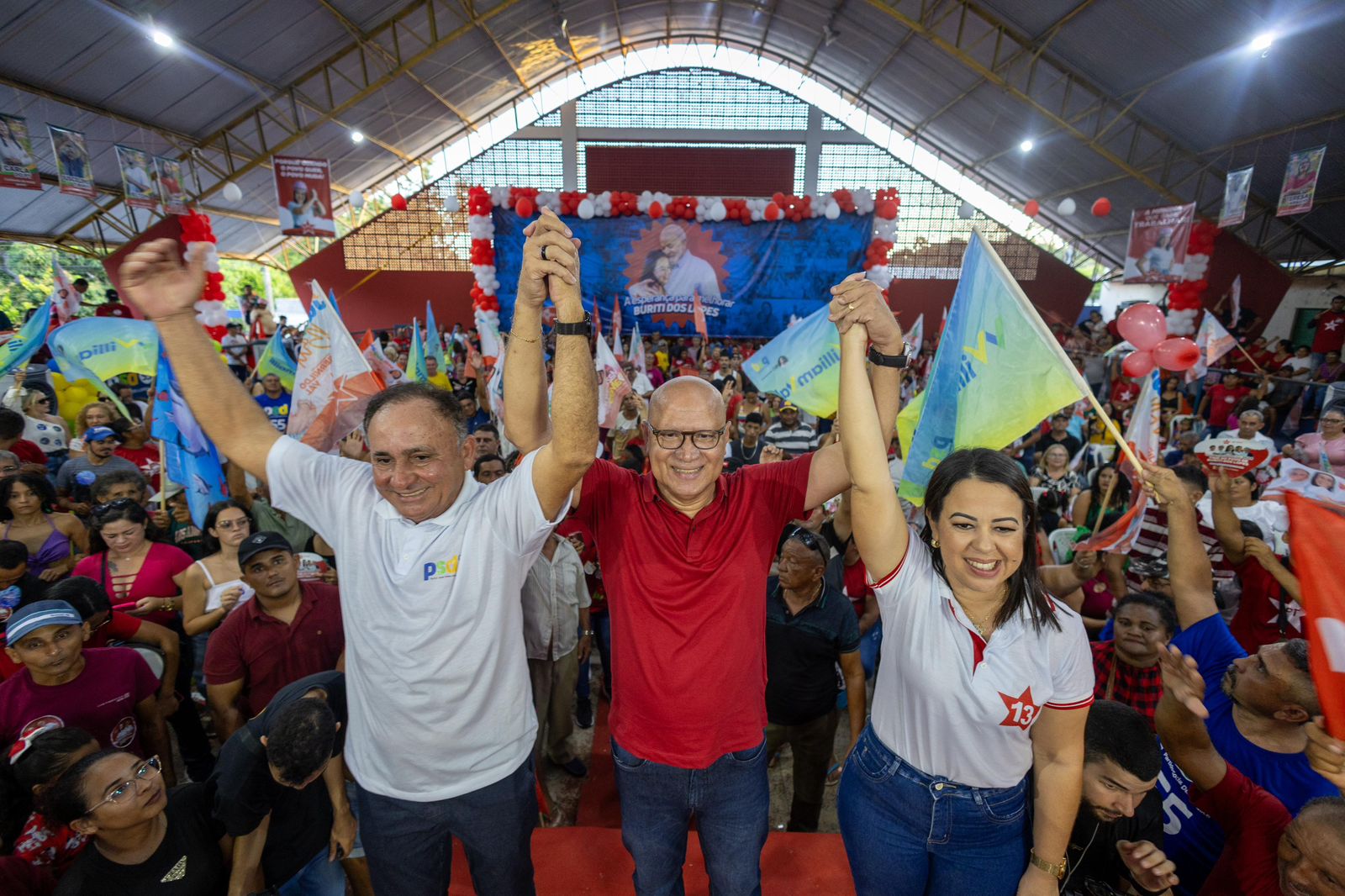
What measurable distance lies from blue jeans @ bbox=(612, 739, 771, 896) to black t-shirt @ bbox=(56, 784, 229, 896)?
125 cm

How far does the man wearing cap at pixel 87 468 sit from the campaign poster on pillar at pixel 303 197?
401 inches

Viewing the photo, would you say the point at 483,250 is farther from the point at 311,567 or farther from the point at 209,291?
the point at 311,567

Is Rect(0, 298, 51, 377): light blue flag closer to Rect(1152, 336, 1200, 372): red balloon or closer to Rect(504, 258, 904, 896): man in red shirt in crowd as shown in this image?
Rect(504, 258, 904, 896): man in red shirt in crowd

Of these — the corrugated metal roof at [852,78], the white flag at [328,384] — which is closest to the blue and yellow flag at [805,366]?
the white flag at [328,384]

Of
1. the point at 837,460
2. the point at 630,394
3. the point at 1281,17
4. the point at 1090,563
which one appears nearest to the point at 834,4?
the point at 1281,17

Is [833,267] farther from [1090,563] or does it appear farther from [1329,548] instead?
[1329,548]

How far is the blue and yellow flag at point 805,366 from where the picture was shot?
4.82m

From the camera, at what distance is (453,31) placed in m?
13.6

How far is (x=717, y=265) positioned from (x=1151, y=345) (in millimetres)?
11260

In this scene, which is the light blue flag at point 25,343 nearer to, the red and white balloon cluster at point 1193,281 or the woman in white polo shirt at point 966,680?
the woman in white polo shirt at point 966,680

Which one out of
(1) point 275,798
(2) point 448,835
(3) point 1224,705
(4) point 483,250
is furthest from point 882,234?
(1) point 275,798

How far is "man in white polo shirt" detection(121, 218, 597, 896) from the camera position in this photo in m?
1.49

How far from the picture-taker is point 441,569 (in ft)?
5.11

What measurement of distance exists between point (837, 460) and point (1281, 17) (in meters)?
10.9
